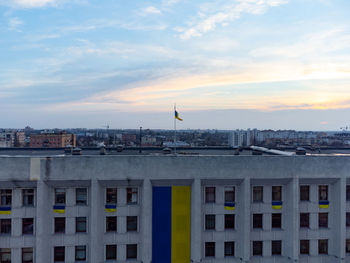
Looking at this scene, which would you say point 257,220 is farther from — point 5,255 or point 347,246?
point 5,255

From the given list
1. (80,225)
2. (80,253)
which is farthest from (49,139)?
(80,253)

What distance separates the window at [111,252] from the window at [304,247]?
16.3m

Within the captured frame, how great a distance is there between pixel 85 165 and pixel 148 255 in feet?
29.2

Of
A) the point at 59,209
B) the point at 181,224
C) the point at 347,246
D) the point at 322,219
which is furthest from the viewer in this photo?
the point at 347,246

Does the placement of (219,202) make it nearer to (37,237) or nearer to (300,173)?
(300,173)

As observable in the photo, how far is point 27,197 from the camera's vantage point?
22.7 meters

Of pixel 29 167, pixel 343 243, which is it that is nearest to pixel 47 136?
pixel 29 167

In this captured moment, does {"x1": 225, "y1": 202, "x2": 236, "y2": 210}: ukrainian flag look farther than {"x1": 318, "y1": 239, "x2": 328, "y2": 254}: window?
No

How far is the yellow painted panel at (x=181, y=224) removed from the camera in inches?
909

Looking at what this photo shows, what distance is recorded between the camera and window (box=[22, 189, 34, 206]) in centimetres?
2261

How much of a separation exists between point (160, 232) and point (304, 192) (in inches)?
520

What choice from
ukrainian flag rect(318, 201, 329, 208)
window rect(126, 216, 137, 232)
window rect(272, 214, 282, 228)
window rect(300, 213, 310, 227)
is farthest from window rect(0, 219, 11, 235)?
ukrainian flag rect(318, 201, 329, 208)

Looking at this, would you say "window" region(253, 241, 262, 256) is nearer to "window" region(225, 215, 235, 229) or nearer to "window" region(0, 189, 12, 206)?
"window" region(225, 215, 235, 229)

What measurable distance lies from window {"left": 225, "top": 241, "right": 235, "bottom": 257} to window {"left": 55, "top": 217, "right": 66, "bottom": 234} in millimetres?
13863
